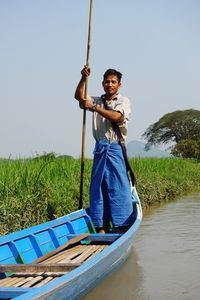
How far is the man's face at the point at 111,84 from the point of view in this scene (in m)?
5.06

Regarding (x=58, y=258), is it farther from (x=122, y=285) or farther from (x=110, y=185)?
(x=110, y=185)

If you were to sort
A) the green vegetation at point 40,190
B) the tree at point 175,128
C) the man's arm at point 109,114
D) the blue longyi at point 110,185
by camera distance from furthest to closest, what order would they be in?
the tree at point 175,128 → the green vegetation at point 40,190 → the blue longyi at point 110,185 → the man's arm at point 109,114

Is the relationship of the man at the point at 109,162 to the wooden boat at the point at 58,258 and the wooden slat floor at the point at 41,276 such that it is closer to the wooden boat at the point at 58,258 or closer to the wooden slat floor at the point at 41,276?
the wooden boat at the point at 58,258

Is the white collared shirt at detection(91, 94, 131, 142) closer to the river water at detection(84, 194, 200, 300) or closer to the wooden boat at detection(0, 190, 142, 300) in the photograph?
the wooden boat at detection(0, 190, 142, 300)

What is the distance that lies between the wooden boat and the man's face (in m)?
1.37

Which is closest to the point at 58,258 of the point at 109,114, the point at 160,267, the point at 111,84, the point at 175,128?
the point at 160,267

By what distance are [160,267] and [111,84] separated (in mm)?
1941

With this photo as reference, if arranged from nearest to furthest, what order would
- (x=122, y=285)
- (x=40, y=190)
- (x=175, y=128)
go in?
(x=122, y=285)
(x=40, y=190)
(x=175, y=128)

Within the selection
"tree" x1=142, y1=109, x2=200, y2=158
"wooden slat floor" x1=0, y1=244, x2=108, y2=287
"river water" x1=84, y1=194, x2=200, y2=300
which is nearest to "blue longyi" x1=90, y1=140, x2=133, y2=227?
"river water" x1=84, y1=194, x2=200, y2=300

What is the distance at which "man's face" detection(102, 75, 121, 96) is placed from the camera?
5.06 meters

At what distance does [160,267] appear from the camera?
4645 millimetres

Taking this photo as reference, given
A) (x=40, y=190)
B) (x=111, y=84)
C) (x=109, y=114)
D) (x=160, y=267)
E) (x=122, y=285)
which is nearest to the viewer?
(x=122, y=285)

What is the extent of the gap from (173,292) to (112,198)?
61.8 inches

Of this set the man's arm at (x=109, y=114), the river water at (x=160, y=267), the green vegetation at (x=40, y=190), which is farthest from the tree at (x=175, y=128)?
the man's arm at (x=109, y=114)
